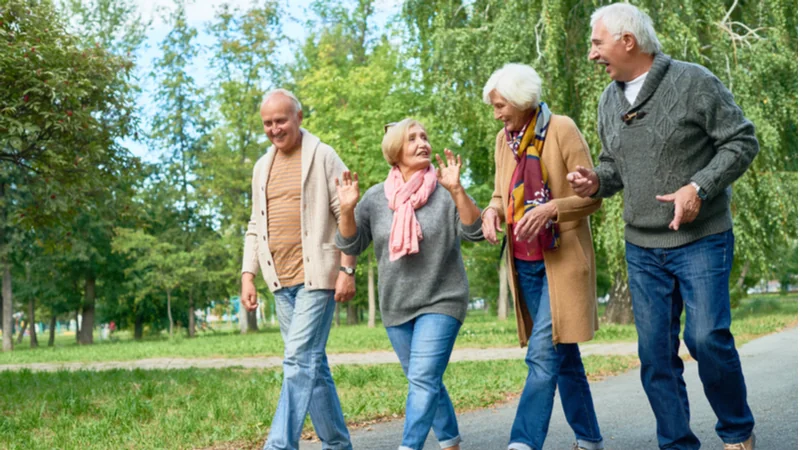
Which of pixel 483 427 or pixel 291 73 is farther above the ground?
pixel 291 73

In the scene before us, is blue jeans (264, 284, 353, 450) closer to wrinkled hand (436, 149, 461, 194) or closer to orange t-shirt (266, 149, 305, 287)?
orange t-shirt (266, 149, 305, 287)

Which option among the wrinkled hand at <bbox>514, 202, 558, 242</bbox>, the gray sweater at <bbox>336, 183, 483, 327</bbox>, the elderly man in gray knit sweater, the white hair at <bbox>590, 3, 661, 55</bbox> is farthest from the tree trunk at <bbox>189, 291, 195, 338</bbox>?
the white hair at <bbox>590, 3, 661, 55</bbox>

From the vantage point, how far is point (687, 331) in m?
4.51

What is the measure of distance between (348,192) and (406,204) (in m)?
0.32

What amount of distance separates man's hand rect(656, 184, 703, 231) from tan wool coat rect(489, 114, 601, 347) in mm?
600

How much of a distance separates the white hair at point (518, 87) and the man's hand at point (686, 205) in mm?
907

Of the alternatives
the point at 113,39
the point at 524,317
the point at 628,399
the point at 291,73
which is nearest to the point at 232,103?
the point at 291,73

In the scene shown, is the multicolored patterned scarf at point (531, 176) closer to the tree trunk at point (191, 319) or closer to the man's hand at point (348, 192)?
the man's hand at point (348, 192)

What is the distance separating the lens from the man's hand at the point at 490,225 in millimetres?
4578

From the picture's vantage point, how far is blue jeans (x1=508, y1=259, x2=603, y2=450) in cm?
473

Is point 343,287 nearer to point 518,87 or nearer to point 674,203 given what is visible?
point 518,87

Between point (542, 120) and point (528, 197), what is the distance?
1.31 ft

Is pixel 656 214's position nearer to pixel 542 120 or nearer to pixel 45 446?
pixel 542 120

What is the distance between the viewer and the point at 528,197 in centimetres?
483
